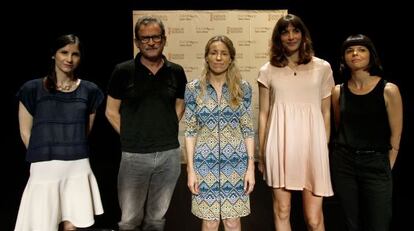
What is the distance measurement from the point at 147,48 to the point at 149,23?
13cm

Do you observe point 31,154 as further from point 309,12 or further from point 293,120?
point 309,12

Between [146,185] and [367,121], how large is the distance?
4.21 ft

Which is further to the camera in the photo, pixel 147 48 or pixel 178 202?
pixel 178 202

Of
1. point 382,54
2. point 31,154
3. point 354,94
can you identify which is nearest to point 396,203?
point 382,54

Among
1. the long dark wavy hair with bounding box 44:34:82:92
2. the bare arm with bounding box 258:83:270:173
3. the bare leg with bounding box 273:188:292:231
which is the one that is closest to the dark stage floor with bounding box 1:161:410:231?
the bare leg with bounding box 273:188:292:231

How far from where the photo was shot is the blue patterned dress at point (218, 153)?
2.10 metres

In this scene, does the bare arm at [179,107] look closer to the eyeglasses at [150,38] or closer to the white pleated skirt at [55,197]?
the eyeglasses at [150,38]

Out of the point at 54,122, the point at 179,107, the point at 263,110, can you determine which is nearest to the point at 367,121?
the point at 263,110

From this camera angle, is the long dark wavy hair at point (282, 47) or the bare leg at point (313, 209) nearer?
the long dark wavy hair at point (282, 47)

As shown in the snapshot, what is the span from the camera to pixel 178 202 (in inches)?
143

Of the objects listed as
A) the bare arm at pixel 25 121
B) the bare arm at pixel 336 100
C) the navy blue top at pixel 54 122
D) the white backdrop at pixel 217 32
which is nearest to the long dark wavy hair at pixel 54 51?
the navy blue top at pixel 54 122

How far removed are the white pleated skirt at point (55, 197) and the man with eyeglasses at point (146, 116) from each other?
0.84 ft

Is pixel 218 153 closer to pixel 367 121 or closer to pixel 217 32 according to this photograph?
pixel 367 121

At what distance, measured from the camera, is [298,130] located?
2.18 metres
